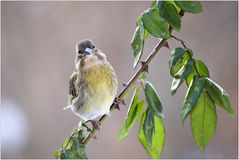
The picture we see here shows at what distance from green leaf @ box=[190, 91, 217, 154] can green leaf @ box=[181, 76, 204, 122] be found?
0.4 inches

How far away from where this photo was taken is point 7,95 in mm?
3617

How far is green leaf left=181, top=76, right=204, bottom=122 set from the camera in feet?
1.54

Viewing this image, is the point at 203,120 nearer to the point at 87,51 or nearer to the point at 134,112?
the point at 134,112

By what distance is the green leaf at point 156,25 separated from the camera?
0.49m

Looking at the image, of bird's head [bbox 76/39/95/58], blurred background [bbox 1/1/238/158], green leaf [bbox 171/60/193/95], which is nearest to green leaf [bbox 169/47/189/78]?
green leaf [bbox 171/60/193/95]

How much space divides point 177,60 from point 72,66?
284 cm

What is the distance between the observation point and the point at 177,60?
521 millimetres

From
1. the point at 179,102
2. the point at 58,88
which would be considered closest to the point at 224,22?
the point at 179,102

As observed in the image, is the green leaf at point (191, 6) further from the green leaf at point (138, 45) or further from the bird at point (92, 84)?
the bird at point (92, 84)

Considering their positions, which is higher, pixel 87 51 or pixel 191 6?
pixel 87 51

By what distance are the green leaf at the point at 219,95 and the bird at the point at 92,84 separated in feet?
1.98

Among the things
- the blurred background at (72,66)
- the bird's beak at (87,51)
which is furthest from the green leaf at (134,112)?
the blurred background at (72,66)

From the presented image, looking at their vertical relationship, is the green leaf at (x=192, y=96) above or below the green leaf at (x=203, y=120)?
above

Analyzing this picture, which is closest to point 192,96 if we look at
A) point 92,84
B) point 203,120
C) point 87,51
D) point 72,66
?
point 203,120
